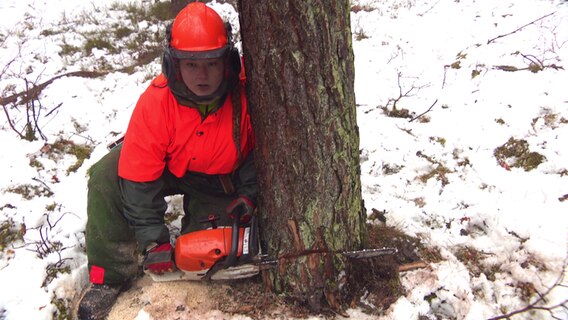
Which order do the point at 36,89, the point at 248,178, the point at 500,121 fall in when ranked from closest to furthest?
the point at 248,178 < the point at 500,121 < the point at 36,89

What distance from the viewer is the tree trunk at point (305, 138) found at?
5.25 feet

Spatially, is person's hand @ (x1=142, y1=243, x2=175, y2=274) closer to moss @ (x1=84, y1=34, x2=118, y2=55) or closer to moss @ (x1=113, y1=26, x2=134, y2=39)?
moss @ (x1=84, y1=34, x2=118, y2=55)

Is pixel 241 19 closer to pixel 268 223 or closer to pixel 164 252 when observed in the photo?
pixel 268 223

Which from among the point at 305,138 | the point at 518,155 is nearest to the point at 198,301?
the point at 305,138

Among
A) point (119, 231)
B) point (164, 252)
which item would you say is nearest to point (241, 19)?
→ point (164, 252)

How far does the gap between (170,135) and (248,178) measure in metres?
0.53

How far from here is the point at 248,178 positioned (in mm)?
2416

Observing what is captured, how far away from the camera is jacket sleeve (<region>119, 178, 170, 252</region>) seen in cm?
221

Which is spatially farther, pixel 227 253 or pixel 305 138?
pixel 227 253

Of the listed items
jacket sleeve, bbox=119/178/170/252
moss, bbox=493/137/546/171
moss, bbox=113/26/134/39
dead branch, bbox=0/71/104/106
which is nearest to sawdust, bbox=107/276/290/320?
jacket sleeve, bbox=119/178/170/252

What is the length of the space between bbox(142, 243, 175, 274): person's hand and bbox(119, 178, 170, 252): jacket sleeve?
0.23 ft

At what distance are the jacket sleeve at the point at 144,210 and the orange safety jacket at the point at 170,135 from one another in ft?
0.23

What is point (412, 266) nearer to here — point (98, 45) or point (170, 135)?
A: point (170, 135)

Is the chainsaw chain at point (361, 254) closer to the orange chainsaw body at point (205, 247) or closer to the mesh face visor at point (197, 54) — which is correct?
the orange chainsaw body at point (205, 247)
